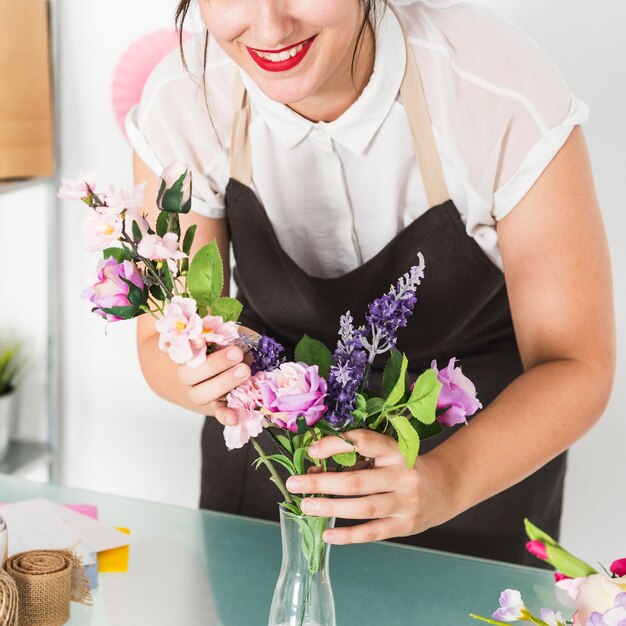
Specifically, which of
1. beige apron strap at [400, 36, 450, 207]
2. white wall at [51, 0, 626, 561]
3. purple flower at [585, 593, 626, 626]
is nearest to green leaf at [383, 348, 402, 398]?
purple flower at [585, 593, 626, 626]

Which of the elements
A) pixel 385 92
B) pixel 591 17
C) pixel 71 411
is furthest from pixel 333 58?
pixel 71 411

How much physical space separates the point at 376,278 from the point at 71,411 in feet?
5.42

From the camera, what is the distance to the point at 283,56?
125cm

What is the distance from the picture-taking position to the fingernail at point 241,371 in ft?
3.25

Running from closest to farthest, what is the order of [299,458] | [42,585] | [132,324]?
[299,458]
[42,585]
[132,324]

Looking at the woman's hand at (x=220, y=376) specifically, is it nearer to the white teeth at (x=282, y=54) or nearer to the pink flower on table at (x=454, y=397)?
the pink flower on table at (x=454, y=397)

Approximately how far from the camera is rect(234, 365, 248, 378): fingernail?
3.25 ft

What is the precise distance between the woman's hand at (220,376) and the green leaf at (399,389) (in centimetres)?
15

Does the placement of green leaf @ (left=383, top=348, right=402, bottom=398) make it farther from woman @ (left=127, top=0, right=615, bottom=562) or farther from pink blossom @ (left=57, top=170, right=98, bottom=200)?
pink blossom @ (left=57, top=170, right=98, bottom=200)

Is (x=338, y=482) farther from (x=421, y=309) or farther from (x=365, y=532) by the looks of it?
(x=421, y=309)

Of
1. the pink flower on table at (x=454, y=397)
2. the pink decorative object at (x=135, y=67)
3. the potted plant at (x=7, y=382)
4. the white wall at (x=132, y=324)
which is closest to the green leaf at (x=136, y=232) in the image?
the pink flower on table at (x=454, y=397)

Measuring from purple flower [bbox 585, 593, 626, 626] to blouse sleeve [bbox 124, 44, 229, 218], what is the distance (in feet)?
3.36

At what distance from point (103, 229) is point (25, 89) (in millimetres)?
1770

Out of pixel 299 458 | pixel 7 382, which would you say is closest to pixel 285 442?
pixel 299 458
